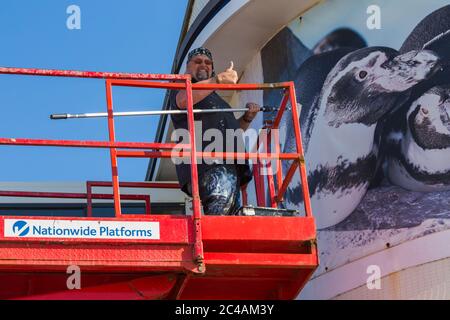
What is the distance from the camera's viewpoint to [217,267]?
689 centimetres

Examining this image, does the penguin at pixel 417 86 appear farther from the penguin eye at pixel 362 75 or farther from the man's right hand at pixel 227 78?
the man's right hand at pixel 227 78

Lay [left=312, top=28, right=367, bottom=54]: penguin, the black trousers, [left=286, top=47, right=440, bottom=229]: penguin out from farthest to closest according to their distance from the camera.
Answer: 1. [left=312, top=28, right=367, bottom=54]: penguin
2. [left=286, top=47, right=440, bottom=229]: penguin
3. the black trousers

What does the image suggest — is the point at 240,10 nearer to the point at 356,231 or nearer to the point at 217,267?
the point at 356,231

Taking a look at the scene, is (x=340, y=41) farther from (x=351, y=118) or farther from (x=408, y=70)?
(x=408, y=70)

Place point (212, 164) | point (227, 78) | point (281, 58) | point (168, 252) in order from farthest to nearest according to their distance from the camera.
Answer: point (281, 58) → point (212, 164) → point (227, 78) → point (168, 252)

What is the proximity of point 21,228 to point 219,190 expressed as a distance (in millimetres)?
1846

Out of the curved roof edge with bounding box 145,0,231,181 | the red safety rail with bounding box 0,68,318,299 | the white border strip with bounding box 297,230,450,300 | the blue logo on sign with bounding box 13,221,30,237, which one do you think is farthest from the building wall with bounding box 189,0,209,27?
the blue logo on sign with bounding box 13,221,30,237

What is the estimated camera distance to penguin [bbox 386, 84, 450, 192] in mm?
8984

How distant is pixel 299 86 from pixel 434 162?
2872 mm

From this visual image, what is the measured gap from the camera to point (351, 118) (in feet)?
33.7

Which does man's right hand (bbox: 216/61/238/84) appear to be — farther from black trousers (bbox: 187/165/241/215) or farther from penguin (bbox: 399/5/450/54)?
penguin (bbox: 399/5/450/54)

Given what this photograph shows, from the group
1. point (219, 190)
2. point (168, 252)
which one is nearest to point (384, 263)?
point (219, 190)

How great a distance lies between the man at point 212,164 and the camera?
7574mm
